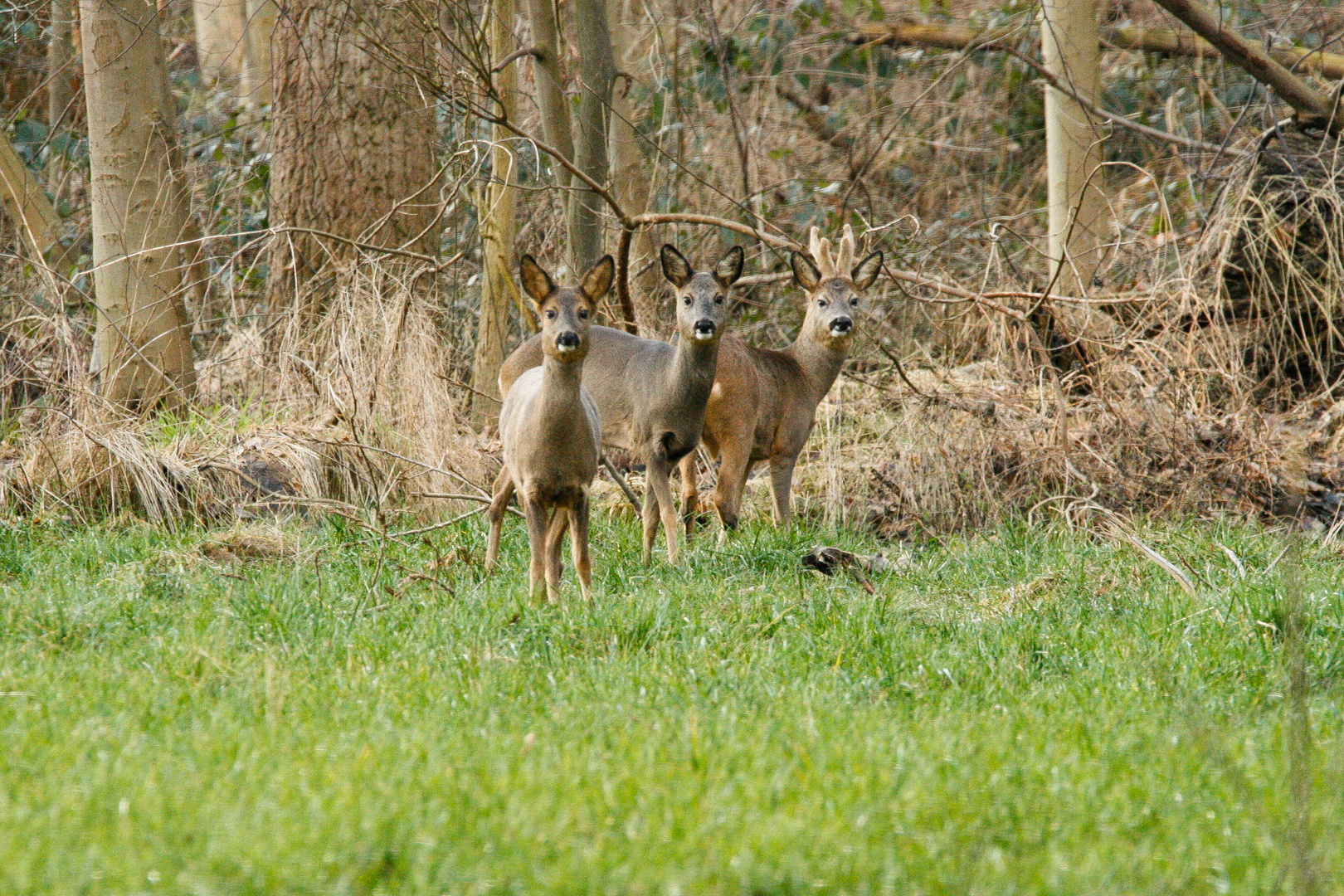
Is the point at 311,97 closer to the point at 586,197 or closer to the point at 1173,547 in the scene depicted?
the point at 586,197

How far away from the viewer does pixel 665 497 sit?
7.21 meters

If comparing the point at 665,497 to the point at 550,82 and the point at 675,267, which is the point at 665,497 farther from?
the point at 550,82

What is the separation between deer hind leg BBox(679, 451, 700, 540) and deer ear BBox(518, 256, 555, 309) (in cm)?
237

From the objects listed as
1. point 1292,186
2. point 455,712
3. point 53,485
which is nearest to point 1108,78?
point 1292,186

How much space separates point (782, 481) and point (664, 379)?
1.21 metres

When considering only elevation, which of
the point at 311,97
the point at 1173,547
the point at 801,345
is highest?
the point at 311,97

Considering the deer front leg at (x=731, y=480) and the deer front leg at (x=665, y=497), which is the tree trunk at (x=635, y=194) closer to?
the deer front leg at (x=731, y=480)

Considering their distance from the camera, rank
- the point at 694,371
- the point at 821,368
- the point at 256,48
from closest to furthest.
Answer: the point at 694,371 < the point at 821,368 < the point at 256,48

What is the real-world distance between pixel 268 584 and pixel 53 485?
2728 mm

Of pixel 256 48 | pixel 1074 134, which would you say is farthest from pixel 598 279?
pixel 256 48

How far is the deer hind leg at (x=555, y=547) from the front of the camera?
18.7 feet

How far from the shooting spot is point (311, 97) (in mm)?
9984

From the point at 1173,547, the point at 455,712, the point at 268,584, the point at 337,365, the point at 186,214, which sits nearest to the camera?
the point at 455,712

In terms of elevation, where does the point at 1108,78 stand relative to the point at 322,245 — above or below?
above
